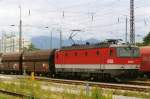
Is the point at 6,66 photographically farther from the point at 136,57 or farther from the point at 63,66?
the point at 136,57

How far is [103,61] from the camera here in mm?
36594

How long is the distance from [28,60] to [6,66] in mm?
8224

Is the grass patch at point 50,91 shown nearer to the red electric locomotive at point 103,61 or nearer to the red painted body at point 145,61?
the red electric locomotive at point 103,61

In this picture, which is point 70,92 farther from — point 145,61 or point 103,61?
point 145,61

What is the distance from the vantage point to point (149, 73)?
138 feet

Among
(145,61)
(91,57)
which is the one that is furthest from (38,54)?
(145,61)

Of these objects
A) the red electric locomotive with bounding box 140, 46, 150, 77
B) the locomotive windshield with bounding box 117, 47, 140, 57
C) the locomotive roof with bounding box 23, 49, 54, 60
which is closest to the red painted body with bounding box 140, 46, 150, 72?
the red electric locomotive with bounding box 140, 46, 150, 77

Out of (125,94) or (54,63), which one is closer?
(125,94)

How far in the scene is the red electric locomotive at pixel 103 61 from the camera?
117 feet

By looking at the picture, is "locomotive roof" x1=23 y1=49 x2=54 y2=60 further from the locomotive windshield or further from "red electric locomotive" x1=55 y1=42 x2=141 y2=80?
the locomotive windshield

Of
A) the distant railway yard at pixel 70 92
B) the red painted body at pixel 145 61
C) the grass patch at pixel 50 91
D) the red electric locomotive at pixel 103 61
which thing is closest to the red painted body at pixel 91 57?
the red electric locomotive at pixel 103 61

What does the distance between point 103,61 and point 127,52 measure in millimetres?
2100

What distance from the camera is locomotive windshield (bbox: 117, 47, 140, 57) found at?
118ft

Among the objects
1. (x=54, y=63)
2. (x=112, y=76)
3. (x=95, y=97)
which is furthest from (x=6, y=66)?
(x=95, y=97)
